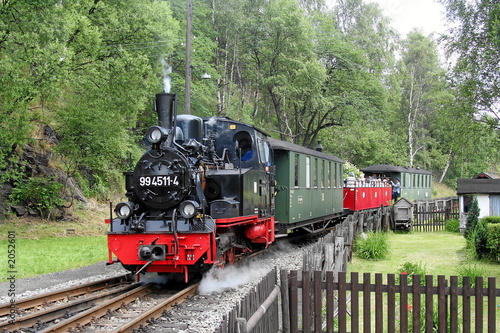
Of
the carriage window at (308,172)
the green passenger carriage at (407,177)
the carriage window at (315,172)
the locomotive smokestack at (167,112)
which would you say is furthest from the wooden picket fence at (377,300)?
the green passenger carriage at (407,177)

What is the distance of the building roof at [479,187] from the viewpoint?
19312 mm

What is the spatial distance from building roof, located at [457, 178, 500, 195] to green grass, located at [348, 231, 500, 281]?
1964 mm

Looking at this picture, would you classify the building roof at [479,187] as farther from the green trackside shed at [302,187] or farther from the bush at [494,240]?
the bush at [494,240]

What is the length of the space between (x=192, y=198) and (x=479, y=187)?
1517 centimetres

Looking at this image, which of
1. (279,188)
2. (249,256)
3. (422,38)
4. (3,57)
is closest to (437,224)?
(279,188)

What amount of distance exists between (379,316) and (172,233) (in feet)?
13.0

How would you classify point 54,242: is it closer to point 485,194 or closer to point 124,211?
point 124,211

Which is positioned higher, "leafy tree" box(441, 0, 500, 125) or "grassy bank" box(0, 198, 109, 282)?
"leafy tree" box(441, 0, 500, 125)

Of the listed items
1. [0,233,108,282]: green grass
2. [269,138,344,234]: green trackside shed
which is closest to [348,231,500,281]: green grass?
[269,138,344,234]: green trackside shed

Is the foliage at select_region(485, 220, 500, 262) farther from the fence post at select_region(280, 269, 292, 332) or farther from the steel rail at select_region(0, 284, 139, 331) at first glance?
the steel rail at select_region(0, 284, 139, 331)

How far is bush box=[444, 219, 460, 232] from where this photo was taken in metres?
20.5

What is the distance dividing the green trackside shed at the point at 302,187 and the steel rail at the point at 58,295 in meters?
4.97

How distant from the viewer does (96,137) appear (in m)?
17.4

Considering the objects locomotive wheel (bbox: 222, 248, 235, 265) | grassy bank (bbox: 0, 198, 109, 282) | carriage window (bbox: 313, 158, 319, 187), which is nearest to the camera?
locomotive wheel (bbox: 222, 248, 235, 265)
